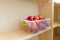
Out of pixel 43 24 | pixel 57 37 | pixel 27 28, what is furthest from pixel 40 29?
pixel 57 37

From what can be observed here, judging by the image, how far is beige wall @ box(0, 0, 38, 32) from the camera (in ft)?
4.49

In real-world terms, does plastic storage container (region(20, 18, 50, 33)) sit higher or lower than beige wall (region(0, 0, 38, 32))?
lower

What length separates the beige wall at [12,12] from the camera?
137 cm

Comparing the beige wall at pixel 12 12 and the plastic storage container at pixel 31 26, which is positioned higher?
the beige wall at pixel 12 12

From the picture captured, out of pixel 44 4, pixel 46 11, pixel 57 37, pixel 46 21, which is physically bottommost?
pixel 57 37

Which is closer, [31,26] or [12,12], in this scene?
[31,26]

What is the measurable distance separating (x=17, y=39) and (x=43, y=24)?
0.54 m

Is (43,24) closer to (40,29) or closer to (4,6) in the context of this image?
(40,29)

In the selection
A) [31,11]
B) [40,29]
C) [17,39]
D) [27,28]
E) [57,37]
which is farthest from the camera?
Result: [57,37]

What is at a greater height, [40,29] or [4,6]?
[4,6]

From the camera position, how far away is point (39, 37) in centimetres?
200

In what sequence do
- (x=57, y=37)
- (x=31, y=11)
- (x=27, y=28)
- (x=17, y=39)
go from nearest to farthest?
(x=17, y=39)
(x=27, y=28)
(x=31, y=11)
(x=57, y=37)

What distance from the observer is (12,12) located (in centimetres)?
149

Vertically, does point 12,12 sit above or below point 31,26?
above
